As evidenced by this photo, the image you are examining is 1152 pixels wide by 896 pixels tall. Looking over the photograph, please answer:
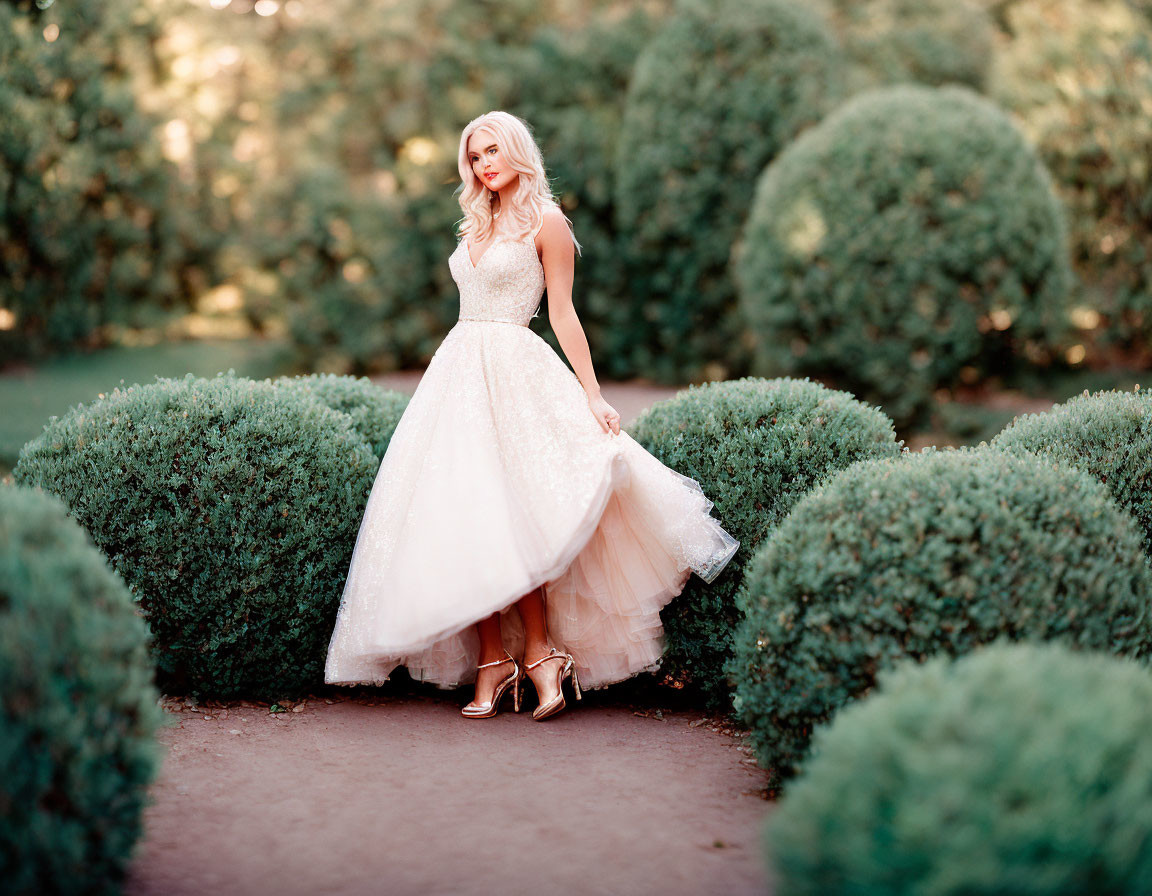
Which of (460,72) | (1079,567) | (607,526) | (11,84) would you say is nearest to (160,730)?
(607,526)

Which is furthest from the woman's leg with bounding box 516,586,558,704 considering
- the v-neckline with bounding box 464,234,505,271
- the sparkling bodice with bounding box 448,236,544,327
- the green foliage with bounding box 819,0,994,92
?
the green foliage with bounding box 819,0,994,92

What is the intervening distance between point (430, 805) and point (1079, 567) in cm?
218

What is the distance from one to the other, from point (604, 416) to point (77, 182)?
25.3 feet

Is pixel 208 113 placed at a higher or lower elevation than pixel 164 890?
higher

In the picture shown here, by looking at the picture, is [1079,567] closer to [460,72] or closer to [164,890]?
[164,890]

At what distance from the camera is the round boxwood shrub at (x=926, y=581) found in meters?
3.02

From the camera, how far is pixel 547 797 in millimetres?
3422

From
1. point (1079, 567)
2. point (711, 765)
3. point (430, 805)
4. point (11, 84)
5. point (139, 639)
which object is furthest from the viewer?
point (11, 84)

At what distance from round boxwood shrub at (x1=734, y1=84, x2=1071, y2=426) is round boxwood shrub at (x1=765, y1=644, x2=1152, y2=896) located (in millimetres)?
5688

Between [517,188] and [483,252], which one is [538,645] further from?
[517,188]

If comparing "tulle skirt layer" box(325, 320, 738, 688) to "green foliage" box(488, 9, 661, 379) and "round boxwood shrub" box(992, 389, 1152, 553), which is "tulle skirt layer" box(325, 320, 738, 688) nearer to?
"round boxwood shrub" box(992, 389, 1152, 553)

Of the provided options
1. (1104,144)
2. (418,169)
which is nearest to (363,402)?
(418,169)

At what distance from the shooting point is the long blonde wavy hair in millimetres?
4180

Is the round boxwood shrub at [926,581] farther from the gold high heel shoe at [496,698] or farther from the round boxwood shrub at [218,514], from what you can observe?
the round boxwood shrub at [218,514]
